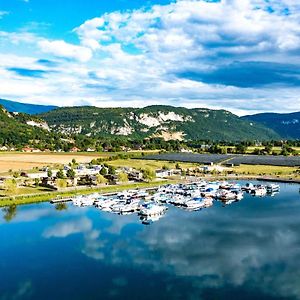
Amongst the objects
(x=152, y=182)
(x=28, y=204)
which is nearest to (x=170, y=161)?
(x=152, y=182)

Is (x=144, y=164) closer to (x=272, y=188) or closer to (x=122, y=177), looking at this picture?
(x=122, y=177)

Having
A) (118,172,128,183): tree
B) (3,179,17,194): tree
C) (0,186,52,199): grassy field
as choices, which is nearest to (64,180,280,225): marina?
(118,172,128,183): tree

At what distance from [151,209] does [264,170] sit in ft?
175

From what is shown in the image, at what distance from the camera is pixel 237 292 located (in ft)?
113

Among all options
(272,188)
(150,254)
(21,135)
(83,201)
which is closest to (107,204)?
(83,201)

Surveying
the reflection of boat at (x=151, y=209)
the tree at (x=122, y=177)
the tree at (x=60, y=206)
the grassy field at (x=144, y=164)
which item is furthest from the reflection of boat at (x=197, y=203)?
the grassy field at (x=144, y=164)

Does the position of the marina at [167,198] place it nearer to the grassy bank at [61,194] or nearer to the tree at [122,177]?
the grassy bank at [61,194]

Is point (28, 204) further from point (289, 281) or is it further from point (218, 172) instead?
point (218, 172)

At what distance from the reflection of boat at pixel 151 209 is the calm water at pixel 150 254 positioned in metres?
1.61

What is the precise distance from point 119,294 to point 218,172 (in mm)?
70936

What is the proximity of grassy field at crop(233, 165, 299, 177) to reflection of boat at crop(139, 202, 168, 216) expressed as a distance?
4521 centimetres

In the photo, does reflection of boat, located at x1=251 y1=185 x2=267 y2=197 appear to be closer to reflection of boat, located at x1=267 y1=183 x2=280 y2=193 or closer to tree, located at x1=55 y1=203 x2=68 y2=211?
reflection of boat, located at x1=267 y1=183 x2=280 y2=193

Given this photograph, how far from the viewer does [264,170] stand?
107 metres

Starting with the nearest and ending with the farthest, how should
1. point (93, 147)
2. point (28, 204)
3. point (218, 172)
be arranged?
point (28, 204), point (218, 172), point (93, 147)
